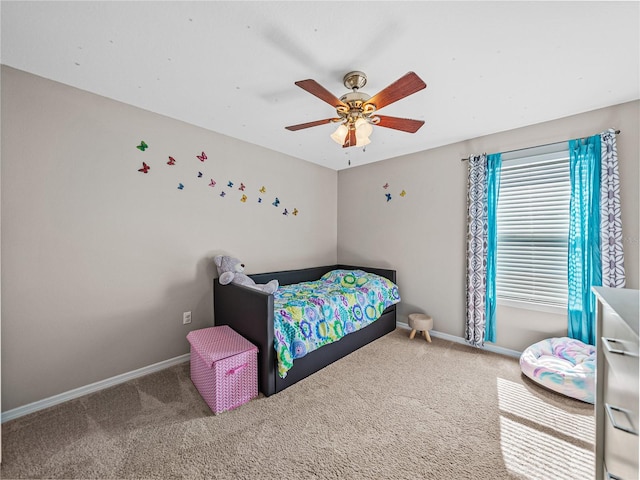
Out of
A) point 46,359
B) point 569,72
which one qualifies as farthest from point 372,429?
point 569,72

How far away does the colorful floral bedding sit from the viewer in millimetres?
2148

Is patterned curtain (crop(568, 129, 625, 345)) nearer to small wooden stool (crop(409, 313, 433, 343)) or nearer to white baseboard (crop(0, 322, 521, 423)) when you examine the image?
white baseboard (crop(0, 322, 521, 423))

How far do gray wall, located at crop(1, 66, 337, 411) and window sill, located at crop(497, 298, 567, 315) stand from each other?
9.39 feet

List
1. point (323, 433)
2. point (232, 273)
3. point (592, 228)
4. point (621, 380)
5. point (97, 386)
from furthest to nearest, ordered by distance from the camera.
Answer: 1. point (232, 273)
2. point (592, 228)
3. point (97, 386)
4. point (323, 433)
5. point (621, 380)

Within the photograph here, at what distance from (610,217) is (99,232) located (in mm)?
4123

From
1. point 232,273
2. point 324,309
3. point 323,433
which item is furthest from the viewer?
point 232,273

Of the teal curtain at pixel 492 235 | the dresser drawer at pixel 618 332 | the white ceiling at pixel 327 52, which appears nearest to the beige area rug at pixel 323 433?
the teal curtain at pixel 492 235

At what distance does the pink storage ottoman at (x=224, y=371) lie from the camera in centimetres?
186

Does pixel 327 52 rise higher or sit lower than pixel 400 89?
higher

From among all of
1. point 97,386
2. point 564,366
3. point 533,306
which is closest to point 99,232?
point 97,386

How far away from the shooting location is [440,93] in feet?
6.84

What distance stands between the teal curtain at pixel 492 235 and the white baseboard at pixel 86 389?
3.10 metres

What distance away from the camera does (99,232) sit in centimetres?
213

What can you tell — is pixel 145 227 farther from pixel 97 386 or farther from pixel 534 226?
pixel 534 226
